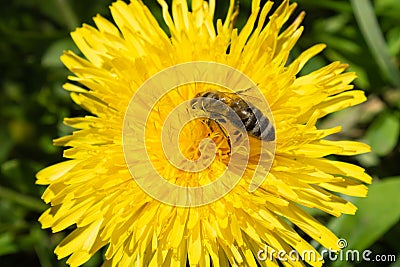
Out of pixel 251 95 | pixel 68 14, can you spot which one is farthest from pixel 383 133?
pixel 68 14

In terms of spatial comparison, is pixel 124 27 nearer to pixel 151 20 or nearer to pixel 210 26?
pixel 151 20

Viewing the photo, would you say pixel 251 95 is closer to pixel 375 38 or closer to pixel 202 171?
pixel 202 171

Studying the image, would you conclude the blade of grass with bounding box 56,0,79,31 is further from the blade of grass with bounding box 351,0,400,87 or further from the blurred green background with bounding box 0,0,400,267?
the blade of grass with bounding box 351,0,400,87

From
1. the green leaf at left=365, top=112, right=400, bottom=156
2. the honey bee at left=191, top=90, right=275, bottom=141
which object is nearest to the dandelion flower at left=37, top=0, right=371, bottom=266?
the honey bee at left=191, top=90, right=275, bottom=141

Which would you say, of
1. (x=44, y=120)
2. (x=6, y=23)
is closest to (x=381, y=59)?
(x=44, y=120)

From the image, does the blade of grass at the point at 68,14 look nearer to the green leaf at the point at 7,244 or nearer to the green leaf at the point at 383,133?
the green leaf at the point at 7,244

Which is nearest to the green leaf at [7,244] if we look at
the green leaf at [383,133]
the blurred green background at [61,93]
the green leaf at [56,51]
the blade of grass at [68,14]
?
the blurred green background at [61,93]

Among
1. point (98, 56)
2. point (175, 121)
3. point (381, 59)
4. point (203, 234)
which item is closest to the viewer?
point (203, 234)
